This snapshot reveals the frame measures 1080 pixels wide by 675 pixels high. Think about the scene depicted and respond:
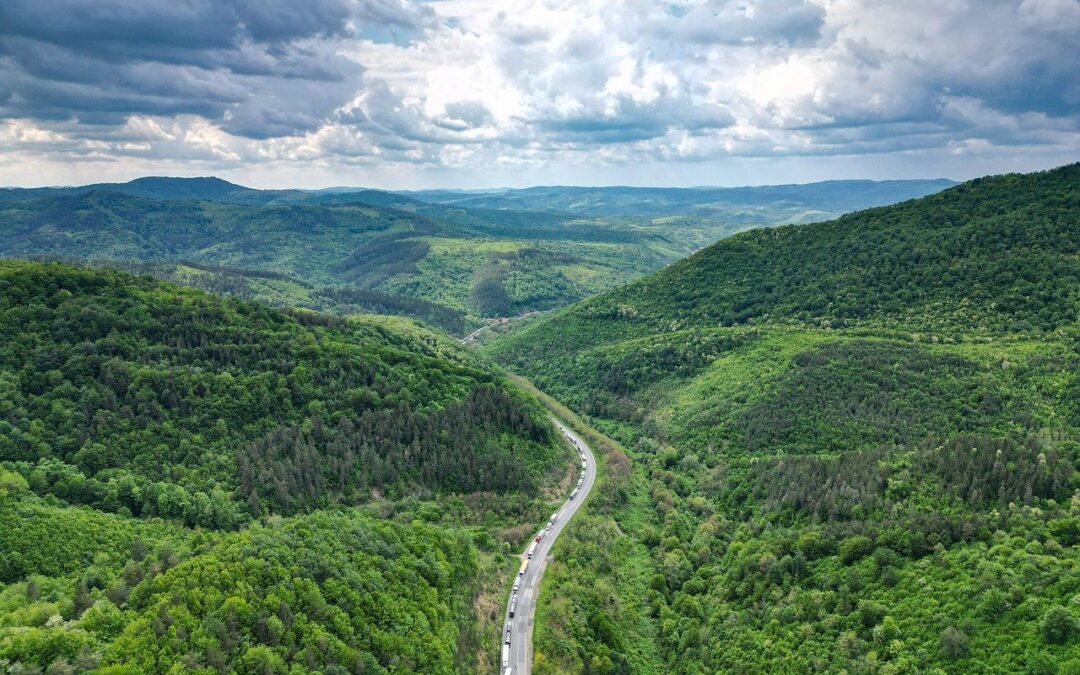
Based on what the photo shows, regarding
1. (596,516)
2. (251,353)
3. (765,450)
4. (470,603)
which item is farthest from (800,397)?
(251,353)

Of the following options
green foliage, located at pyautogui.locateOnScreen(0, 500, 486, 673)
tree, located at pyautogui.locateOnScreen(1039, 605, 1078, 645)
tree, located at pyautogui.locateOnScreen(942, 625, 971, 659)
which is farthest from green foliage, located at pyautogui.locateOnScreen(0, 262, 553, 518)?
tree, located at pyautogui.locateOnScreen(1039, 605, 1078, 645)

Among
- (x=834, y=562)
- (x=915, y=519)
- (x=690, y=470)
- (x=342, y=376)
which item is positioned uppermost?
(x=342, y=376)

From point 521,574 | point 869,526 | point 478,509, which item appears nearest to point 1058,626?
point 869,526

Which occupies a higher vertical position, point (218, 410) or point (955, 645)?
point (218, 410)

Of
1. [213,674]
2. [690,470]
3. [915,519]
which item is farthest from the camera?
[690,470]

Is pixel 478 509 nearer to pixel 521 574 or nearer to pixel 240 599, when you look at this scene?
pixel 521 574

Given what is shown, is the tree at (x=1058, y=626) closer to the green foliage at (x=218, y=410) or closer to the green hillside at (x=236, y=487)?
the green hillside at (x=236, y=487)

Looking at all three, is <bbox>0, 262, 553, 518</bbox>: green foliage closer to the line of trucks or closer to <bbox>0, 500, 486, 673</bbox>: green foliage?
the line of trucks

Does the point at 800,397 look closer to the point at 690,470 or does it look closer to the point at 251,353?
the point at 690,470

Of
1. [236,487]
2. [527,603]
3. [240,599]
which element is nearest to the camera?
[240,599]
